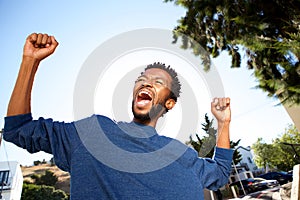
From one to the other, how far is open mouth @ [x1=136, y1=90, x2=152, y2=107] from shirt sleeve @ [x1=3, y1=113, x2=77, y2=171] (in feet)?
1.21

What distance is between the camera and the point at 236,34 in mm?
3984

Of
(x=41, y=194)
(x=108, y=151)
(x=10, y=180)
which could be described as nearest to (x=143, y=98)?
(x=108, y=151)

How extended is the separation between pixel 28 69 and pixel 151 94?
0.60 metres

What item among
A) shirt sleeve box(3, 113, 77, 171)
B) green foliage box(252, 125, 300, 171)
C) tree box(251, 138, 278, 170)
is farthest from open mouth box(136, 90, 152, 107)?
tree box(251, 138, 278, 170)

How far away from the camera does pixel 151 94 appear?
1.12m

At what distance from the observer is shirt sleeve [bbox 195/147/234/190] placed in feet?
3.47

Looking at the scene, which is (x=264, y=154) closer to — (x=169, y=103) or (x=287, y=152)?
(x=287, y=152)

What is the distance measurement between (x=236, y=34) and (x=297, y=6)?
3.39 ft

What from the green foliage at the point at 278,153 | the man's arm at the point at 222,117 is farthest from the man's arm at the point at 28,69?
the green foliage at the point at 278,153

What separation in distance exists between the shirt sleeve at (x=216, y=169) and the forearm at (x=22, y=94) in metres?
0.85

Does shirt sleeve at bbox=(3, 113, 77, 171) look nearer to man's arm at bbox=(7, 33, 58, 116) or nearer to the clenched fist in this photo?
man's arm at bbox=(7, 33, 58, 116)

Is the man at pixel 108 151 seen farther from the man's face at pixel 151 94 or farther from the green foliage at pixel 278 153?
the green foliage at pixel 278 153

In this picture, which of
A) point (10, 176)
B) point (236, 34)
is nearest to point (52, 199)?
point (10, 176)

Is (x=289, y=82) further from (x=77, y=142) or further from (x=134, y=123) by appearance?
(x=77, y=142)
